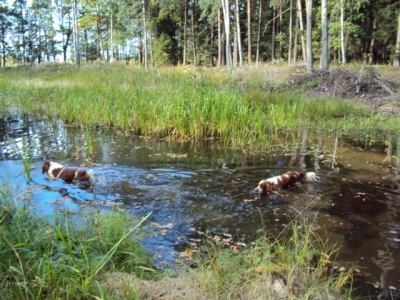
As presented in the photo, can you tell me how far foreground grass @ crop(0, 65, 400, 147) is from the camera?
8805 mm

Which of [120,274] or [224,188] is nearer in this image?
[120,274]

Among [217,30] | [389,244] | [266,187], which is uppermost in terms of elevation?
[217,30]

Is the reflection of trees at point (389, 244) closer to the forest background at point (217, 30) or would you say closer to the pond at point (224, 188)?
the pond at point (224, 188)

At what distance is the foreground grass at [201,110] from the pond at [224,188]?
58 cm

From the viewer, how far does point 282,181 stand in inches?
212

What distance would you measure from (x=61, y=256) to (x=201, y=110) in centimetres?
665

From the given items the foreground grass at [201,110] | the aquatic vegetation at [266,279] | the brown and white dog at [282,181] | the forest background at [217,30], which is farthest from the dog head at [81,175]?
the forest background at [217,30]

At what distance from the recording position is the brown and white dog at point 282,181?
5.21 meters

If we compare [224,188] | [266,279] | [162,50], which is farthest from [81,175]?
[162,50]

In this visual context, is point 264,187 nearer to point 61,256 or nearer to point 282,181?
point 282,181

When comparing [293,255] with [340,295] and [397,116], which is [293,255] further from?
[397,116]

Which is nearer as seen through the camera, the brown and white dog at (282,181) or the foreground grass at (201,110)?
the brown and white dog at (282,181)

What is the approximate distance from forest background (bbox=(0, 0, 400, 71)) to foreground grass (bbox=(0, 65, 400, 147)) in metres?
6.97

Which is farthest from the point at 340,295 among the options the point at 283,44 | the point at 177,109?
the point at 283,44
